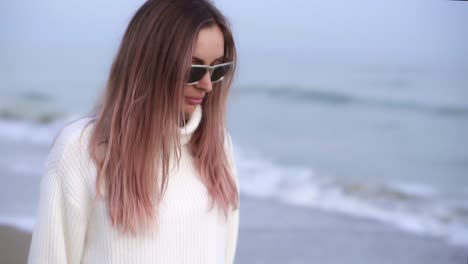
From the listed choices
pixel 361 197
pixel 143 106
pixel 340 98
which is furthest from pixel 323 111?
pixel 143 106

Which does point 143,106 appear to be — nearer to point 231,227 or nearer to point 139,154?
point 139,154

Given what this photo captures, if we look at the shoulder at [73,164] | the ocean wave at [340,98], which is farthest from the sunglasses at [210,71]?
the ocean wave at [340,98]

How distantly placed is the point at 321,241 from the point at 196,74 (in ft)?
10.3

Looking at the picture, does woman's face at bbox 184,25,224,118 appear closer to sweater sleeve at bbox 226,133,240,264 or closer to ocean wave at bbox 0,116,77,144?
sweater sleeve at bbox 226,133,240,264

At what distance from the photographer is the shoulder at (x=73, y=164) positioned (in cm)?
144

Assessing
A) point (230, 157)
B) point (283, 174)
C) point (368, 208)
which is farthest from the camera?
point (283, 174)

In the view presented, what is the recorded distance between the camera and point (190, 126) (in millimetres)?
1574

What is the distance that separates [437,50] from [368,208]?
85.9 inches

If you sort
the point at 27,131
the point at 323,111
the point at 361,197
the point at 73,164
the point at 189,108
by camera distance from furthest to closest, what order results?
the point at 323,111
the point at 27,131
the point at 361,197
the point at 189,108
the point at 73,164

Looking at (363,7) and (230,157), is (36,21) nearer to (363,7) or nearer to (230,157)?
(363,7)

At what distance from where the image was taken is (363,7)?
6.19 m

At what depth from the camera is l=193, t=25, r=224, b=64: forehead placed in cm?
147

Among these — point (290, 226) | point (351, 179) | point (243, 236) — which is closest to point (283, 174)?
point (351, 179)

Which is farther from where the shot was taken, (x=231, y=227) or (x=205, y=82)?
(x=231, y=227)
